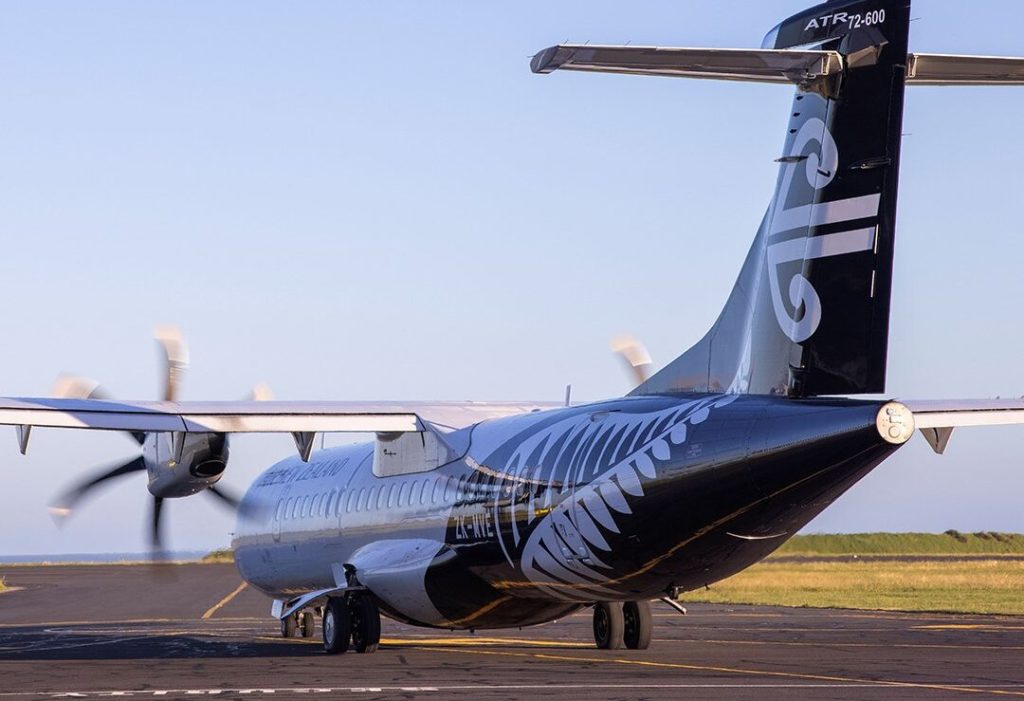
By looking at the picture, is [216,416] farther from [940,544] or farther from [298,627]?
[940,544]

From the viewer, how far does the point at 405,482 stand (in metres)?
21.5

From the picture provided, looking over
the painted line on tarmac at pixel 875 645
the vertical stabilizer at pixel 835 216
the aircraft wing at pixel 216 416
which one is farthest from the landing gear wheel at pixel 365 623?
the vertical stabilizer at pixel 835 216

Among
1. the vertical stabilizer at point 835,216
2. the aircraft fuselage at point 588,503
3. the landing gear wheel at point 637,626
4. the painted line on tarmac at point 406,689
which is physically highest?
the vertical stabilizer at point 835,216

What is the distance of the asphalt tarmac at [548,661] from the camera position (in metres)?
→ 14.7

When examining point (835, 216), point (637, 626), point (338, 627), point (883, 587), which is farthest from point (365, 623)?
point (883, 587)

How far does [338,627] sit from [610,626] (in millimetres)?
3793

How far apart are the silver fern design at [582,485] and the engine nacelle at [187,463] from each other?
196 inches

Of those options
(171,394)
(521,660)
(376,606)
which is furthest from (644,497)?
(171,394)

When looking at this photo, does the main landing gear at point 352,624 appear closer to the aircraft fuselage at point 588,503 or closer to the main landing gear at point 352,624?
the main landing gear at point 352,624

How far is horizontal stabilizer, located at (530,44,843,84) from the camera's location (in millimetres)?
12305

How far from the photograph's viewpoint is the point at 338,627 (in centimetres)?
2067

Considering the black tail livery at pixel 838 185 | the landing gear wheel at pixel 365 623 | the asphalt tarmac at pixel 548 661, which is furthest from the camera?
the landing gear wheel at pixel 365 623

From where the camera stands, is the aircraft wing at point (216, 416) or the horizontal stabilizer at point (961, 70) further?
the aircraft wing at point (216, 416)

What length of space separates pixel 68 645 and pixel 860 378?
15.3 metres
